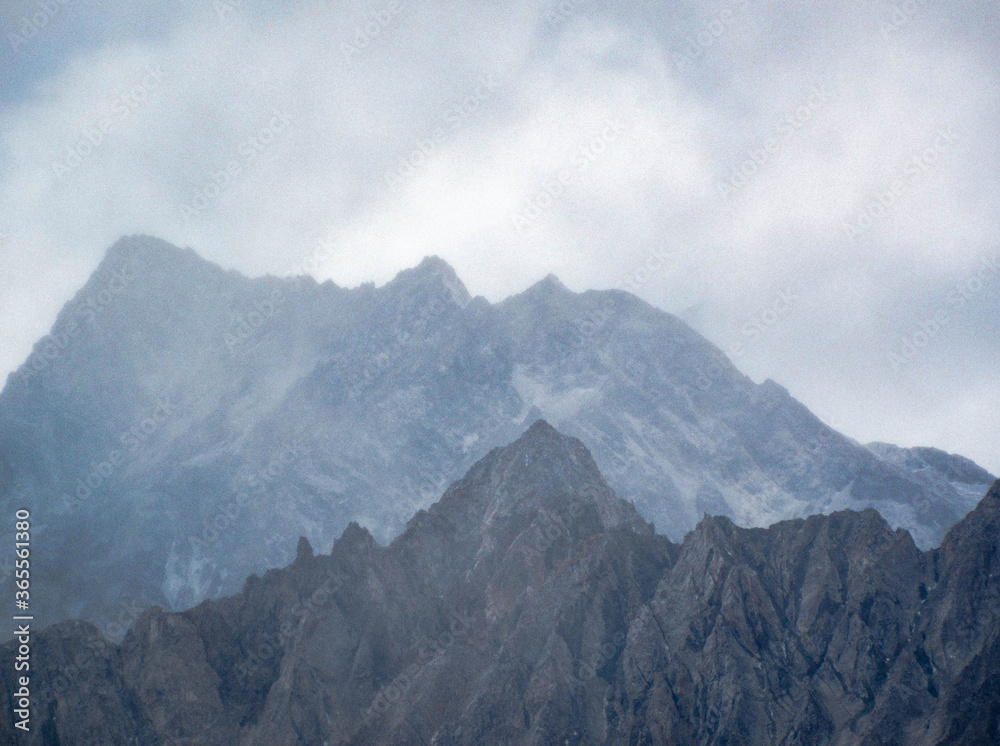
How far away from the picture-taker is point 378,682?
131625mm

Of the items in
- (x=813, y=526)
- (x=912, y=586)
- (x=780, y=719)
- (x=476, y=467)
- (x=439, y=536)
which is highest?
(x=476, y=467)

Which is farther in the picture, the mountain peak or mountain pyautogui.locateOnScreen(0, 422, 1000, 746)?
the mountain peak

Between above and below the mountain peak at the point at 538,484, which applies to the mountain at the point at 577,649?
below

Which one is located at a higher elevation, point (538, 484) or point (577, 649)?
point (538, 484)

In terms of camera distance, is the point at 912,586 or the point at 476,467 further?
the point at 476,467

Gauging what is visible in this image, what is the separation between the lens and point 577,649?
128m

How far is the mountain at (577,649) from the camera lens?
11444cm

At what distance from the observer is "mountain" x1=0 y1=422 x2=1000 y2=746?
114m

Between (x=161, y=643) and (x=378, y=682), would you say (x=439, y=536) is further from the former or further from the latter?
(x=161, y=643)

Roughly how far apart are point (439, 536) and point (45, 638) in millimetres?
55207

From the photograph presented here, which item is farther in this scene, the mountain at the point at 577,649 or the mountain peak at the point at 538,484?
the mountain peak at the point at 538,484

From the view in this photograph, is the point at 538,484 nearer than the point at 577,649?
No

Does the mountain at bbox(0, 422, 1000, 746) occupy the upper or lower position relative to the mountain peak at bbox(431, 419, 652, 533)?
lower

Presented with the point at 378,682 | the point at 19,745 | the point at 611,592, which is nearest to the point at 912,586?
the point at 611,592
